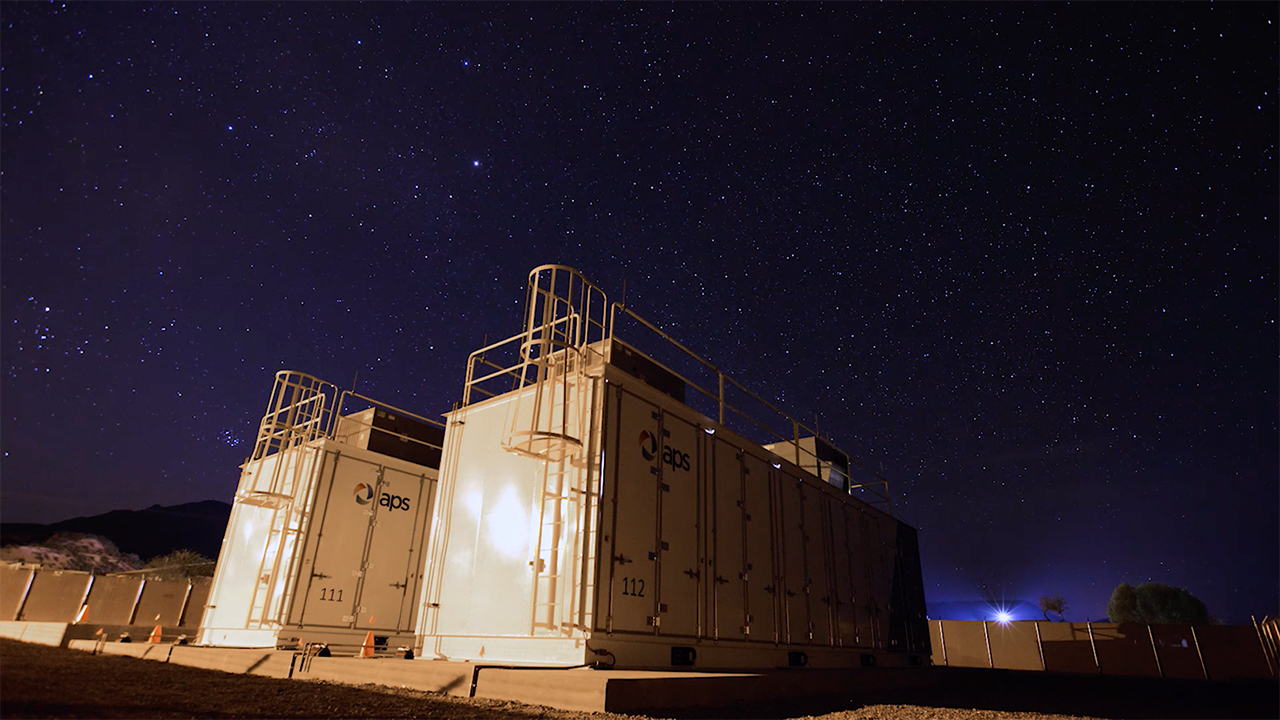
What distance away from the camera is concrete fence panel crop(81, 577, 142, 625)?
18.0 meters

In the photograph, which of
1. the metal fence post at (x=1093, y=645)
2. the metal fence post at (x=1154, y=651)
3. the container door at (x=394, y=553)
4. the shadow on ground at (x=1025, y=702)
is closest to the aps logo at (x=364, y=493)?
the container door at (x=394, y=553)

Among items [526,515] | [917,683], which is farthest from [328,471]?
[917,683]

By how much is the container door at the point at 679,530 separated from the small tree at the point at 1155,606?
62.0m

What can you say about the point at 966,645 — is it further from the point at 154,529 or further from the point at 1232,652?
the point at 154,529

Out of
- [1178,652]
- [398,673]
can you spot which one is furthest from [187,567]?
[1178,652]

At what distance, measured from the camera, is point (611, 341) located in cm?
951

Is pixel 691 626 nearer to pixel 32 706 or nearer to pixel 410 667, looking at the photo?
pixel 410 667

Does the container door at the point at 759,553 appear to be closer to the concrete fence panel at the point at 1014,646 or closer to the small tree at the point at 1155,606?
the concrete fence panel at the point at 1014,646

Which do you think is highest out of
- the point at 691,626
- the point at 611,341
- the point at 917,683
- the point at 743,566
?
the point at 611,341

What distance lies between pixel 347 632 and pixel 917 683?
12.0m

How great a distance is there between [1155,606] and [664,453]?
6559 centimetres

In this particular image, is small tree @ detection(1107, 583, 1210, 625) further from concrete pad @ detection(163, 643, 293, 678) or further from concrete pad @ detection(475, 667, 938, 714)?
concrete pad @ detection(163, 643, 293, 678)

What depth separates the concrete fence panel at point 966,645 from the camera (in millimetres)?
25281

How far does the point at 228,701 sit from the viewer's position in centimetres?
509
